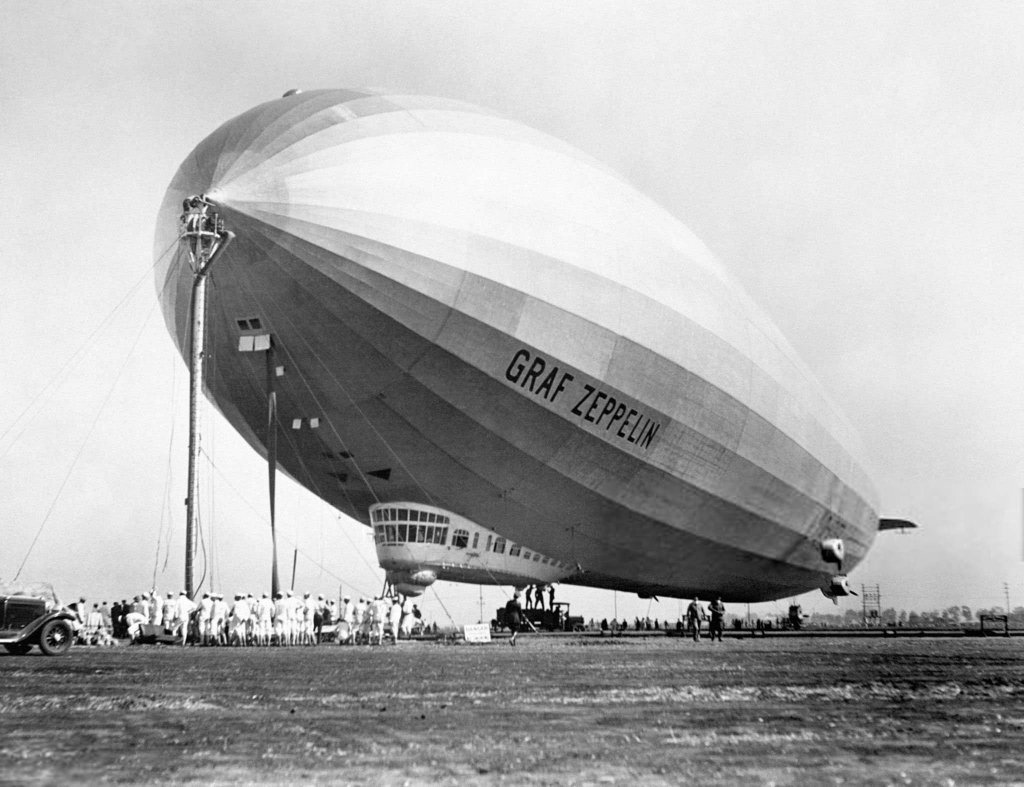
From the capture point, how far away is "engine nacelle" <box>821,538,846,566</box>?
1415 inches

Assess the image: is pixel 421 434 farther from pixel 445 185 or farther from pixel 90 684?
pixel 90 684

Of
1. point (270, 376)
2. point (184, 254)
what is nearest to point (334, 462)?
point (270, 376)

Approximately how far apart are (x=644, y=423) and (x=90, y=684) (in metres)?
15.9

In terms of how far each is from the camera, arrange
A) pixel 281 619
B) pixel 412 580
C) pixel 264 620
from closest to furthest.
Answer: pixel 264 620, pixel 281 619, pixel 412 580

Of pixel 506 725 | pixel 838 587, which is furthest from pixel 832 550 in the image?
pixel 506 725

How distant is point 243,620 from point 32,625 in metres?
8.30

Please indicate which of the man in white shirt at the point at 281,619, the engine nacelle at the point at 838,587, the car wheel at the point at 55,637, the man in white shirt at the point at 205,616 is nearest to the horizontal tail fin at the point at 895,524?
the engine nacelle at the point at 838,587

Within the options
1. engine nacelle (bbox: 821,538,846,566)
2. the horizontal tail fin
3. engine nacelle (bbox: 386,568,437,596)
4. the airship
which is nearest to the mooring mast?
the airship

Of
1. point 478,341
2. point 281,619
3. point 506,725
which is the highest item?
point 478,341

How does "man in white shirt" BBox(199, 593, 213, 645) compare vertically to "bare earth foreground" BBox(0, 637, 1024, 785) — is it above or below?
above

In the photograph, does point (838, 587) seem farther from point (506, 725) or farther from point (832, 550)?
point (506, 725)

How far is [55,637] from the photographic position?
780 inches

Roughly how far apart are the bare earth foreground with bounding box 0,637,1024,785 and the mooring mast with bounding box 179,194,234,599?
9529 mm

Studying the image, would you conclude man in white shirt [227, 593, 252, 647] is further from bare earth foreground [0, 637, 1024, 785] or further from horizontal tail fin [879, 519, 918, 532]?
horizontal tail fin [879, 519, 918, 532]
